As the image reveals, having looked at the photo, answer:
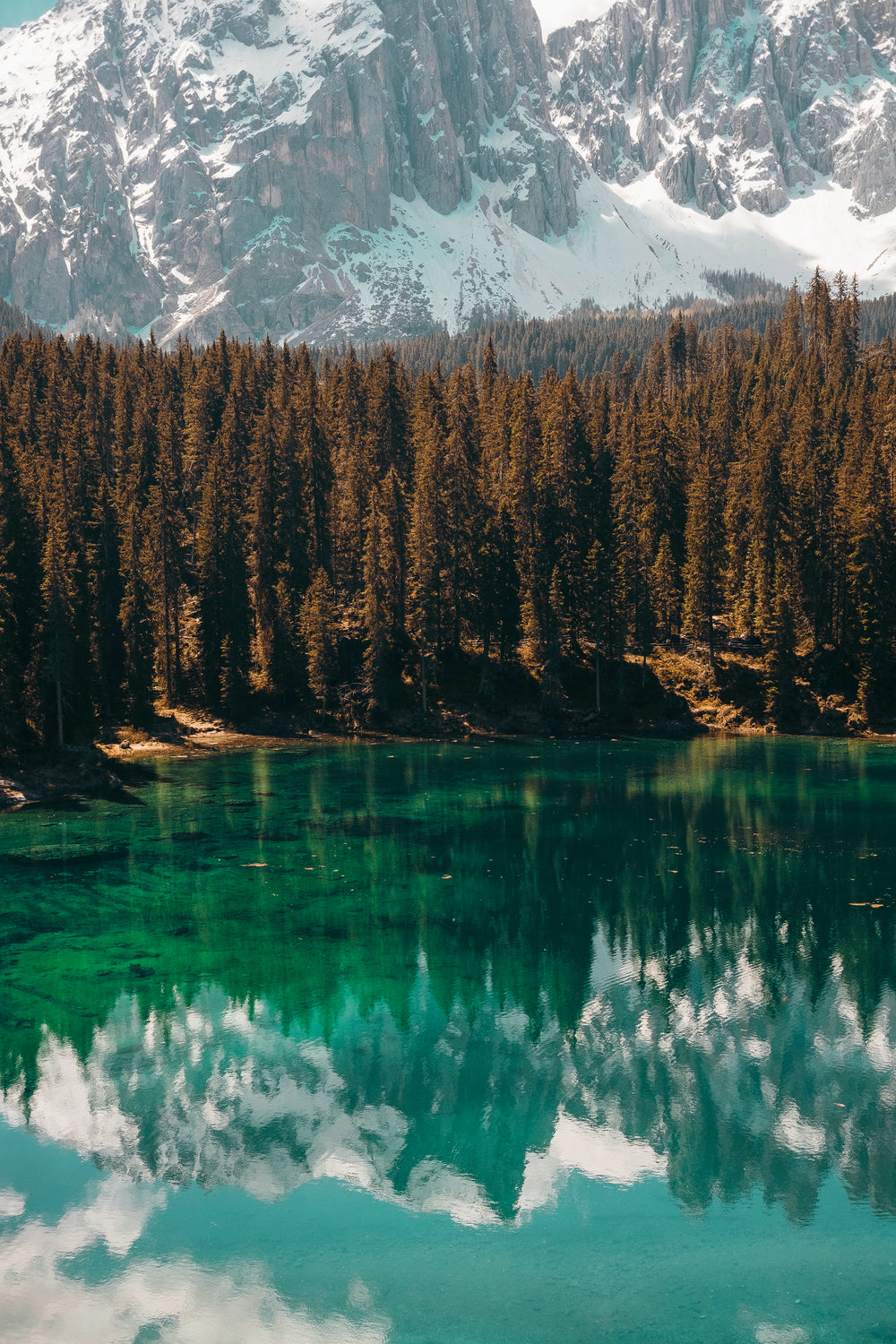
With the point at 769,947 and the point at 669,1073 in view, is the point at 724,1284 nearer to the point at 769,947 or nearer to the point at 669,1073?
the point at 669,1073

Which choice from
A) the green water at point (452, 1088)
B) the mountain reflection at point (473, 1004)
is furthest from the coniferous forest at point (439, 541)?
the green water at point (452, 1088)

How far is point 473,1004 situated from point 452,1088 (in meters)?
5.01

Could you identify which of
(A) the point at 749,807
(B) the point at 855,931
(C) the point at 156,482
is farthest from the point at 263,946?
(C) the point at 156,482

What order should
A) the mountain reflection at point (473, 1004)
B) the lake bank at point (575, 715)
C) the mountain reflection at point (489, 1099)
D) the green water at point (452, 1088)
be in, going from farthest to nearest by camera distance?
the lake bank at point (575, 715) < the mountain reflection at point (473, 1004) < the mountain reflection at point (489, 1099) < the green water at point (452, 1088)

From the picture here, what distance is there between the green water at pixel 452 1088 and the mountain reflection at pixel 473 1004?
0.35 feet

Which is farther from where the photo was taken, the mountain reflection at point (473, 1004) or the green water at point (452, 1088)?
the mountain reflection at point (473, 1004)

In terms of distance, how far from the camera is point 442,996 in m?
29.6

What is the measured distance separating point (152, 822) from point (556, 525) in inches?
1674

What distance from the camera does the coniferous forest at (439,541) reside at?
79875 mm

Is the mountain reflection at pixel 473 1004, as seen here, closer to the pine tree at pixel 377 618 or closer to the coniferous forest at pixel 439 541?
the pine tree at pixel 377 618

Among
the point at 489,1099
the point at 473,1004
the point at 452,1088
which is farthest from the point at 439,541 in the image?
the point at 489,1099

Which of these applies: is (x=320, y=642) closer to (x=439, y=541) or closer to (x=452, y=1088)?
(x=439, y=541)

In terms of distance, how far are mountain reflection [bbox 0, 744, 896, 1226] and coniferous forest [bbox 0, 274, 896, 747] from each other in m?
28.6

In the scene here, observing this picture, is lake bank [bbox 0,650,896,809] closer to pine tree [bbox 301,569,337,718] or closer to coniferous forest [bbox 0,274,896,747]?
coniferous forest [bbox 0,274,896,747]
